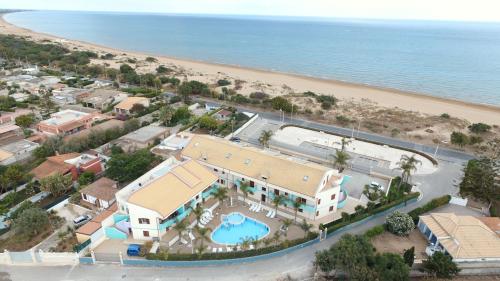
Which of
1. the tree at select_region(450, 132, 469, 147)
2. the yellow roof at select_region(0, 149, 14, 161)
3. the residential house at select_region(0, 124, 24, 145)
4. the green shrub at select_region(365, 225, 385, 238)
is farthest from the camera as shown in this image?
the residential house at select_region(0, 124, 24, 145)

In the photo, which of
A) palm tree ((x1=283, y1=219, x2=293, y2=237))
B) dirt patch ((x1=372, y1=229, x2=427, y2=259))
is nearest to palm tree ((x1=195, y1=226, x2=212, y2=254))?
palm tree ((x1=283, y1=219, x2=293, y2=237))

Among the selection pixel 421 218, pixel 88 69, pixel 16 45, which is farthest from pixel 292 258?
pixel 16 45

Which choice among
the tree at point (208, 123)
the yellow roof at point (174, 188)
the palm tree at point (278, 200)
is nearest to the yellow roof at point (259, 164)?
the palm tree at point (278, 200)

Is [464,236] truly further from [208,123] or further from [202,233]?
[208,123]

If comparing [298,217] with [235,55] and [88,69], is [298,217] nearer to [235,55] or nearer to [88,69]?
[88,69]

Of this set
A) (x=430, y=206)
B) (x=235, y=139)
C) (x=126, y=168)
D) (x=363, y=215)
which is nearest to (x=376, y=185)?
(x=430, y=206)

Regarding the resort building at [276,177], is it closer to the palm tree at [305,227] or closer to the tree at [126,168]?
the palm tree at [305,227]

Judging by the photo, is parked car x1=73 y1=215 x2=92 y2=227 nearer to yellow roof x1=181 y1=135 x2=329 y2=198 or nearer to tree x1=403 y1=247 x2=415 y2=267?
yellow roof x1=181 y1=135 x2=329 y2=198
